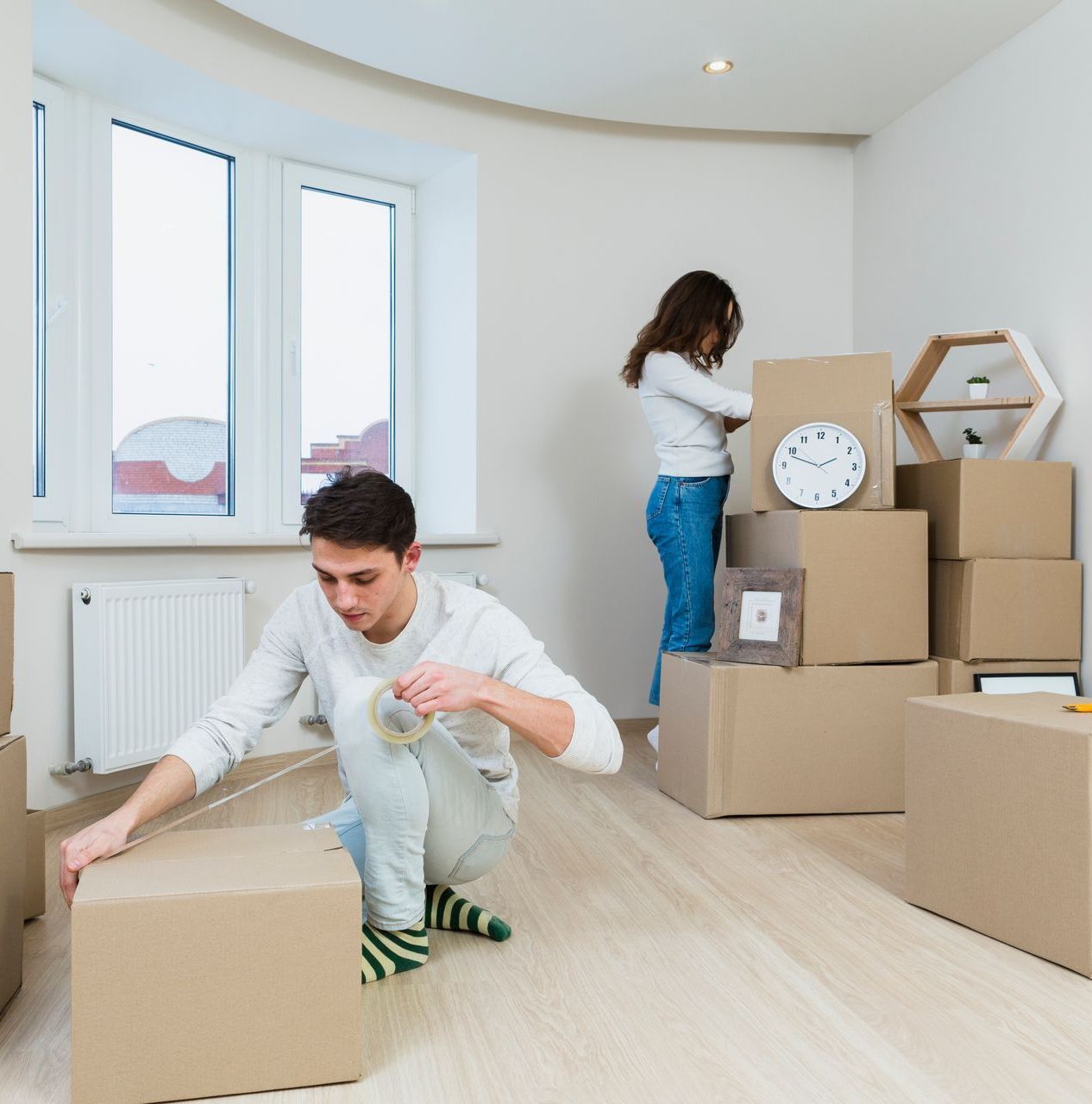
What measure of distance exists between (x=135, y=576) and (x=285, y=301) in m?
1.05

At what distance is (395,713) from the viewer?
149 cm

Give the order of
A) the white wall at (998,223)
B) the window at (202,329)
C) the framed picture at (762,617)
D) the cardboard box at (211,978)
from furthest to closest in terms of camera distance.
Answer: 1. the window at (202,329)
2. the white wall at (998,223)
3. the framed picture at (762,617)
4. the cardboard box at (211,978)

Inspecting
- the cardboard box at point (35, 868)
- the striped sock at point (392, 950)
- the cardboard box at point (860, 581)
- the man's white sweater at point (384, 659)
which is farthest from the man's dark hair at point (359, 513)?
the cardboard box at point (860, 581)

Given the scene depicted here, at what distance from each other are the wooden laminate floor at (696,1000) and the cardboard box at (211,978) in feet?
0.24

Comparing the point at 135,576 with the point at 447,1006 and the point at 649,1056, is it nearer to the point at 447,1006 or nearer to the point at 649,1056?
the point at 447,1006

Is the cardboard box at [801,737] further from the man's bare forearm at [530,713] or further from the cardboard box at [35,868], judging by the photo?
the cardboard box at [35,868]

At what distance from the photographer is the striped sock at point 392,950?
1.52m

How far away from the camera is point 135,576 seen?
2.58 m

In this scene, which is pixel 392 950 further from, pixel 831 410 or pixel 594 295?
pixel 594 295

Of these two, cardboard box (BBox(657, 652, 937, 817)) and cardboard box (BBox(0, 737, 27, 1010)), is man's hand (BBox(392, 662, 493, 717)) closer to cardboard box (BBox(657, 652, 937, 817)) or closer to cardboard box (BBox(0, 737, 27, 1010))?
cardboard box (BBox(0, 737, 27, 1010))

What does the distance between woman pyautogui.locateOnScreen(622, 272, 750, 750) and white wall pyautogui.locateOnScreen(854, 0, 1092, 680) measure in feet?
2.32

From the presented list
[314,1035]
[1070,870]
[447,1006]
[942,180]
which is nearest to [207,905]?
[314,1035]

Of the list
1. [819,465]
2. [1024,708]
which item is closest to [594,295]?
[819,465]

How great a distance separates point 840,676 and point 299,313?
1951 millimetres
